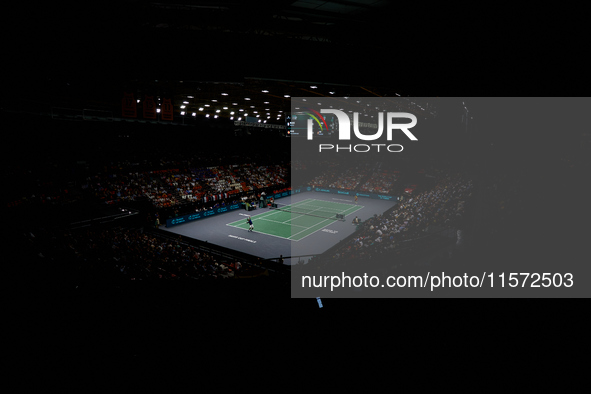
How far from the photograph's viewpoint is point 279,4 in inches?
250

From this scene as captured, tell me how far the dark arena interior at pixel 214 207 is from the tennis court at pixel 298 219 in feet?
0.90

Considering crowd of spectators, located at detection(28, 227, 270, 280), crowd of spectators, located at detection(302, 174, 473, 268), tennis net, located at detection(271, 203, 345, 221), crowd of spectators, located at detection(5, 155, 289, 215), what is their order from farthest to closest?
tennis net, located at detection(271, 203, 345, 221), crowd of spectators, located at detection(5, 155, 289, 215), crowd of spectators, located at detection(302, 174, 473, 268), crowd of spectators, located at detection(28, 227, 270, 280)

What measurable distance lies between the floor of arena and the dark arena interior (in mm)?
232

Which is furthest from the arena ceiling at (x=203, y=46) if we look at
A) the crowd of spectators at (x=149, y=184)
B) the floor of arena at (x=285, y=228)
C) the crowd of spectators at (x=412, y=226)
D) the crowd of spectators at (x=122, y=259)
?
the crowd of spectators at (x=149, y=184)

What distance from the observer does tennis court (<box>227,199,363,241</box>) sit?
23734 millimetres

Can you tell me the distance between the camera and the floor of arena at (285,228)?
20281 millimetres

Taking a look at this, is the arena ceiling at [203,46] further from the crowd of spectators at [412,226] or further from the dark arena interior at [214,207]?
the crowd of spectators at [412,226]

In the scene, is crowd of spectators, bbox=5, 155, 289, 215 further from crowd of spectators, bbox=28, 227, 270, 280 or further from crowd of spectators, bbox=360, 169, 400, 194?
crowd of spectators, bbox=360, 169, 400, 194

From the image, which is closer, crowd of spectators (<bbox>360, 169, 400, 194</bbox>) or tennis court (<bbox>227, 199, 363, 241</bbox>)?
tennis court (<bbox>227, 199, 363, 241</bbox>)

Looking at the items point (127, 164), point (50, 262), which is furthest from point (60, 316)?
point (127, 164)

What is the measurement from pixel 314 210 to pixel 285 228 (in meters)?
7.00

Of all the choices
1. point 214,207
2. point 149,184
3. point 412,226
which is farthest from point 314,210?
point 149,184

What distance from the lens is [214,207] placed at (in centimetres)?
2906

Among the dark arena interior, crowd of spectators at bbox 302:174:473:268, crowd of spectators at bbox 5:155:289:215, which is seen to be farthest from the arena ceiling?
crowd of spectators at bbox 5:155:289:215
